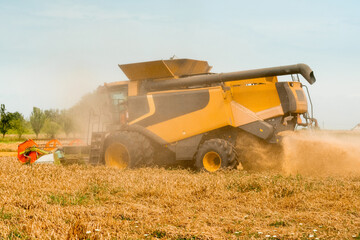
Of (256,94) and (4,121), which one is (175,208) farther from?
(4,121)

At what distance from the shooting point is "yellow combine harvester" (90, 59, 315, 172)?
31.2 ft

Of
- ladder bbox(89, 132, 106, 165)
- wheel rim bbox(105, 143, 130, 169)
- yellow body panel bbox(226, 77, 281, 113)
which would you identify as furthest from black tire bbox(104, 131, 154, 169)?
yellow body panel bbox(226, 77, 281, 113)

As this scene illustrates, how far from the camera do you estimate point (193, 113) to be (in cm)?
1014

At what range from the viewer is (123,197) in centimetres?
644

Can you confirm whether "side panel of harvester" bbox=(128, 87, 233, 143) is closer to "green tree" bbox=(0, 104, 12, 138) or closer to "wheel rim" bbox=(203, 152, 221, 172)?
"wheel rim" bbox=(203, 152, 221, 172)

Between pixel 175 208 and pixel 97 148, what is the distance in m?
5.98

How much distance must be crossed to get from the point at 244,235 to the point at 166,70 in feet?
23.3

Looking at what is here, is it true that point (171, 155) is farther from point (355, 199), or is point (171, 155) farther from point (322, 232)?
point (322, 232)

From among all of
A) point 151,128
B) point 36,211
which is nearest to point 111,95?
point 151,128

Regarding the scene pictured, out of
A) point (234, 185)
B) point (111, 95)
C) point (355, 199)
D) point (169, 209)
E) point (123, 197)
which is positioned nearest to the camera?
point (169, 209)

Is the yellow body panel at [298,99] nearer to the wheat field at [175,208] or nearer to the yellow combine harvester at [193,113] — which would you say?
the yellow combine harvester at [193,113]

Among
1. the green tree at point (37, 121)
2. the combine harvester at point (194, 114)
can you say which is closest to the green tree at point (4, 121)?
the green tree at point (37, 121)

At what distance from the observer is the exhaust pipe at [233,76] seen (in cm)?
923

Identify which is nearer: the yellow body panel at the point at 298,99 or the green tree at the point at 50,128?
the yellow body panel at the point at 298,99
